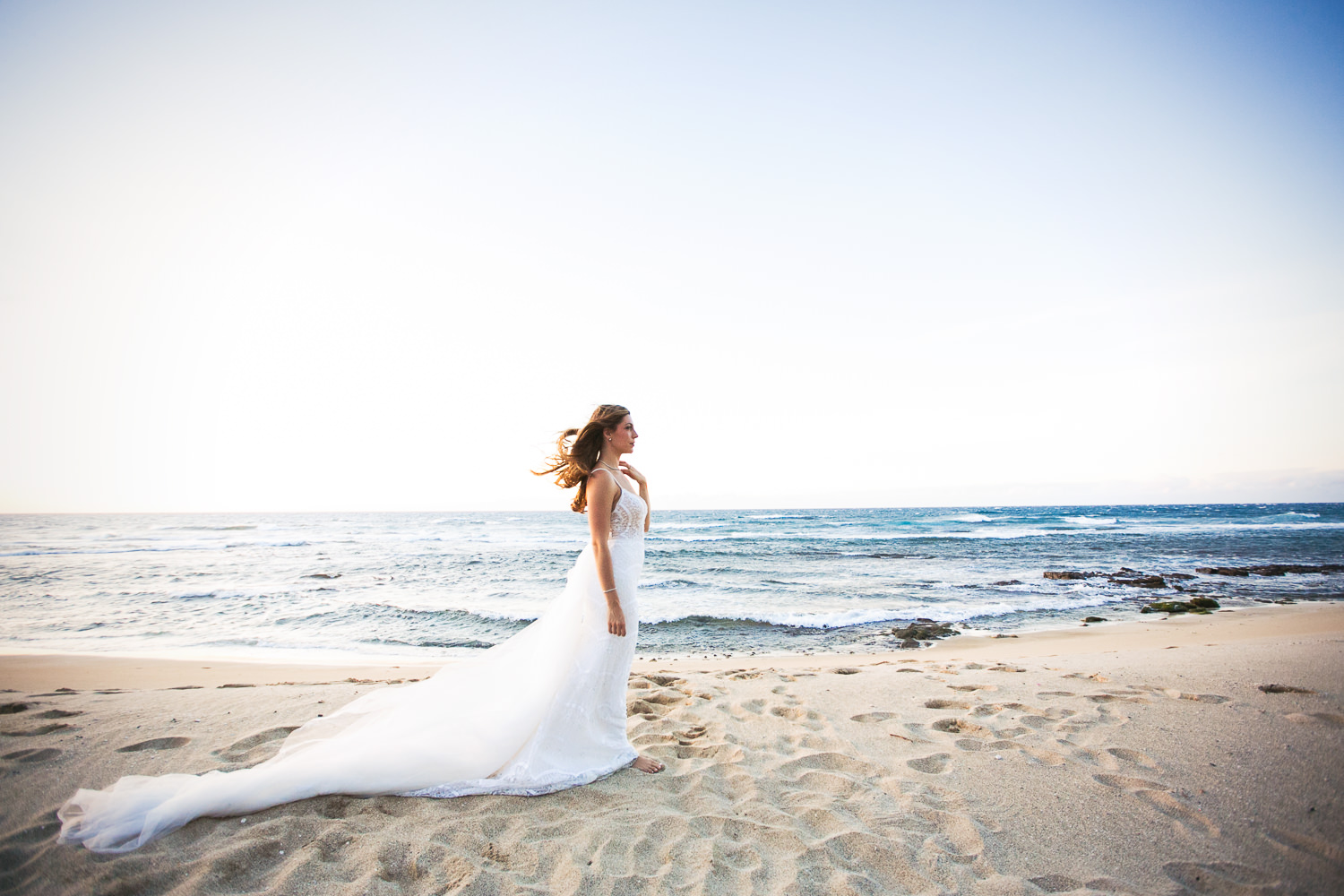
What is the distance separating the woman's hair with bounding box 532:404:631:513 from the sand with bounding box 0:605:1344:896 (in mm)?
1929

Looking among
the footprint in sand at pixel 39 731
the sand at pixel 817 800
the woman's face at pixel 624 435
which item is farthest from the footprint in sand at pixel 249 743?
the woman's face at pixel 624 435

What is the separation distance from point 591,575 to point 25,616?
13882 millimetres

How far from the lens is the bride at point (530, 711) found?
3395 millimetres

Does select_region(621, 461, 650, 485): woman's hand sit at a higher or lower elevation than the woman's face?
lower

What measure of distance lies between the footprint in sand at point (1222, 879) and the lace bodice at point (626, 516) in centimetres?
317

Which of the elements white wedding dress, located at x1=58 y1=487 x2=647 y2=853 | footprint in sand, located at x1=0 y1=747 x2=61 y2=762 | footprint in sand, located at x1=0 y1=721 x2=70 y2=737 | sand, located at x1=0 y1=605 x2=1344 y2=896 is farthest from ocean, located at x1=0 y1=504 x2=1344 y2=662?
white wedding dress, located at x1=58 y1=487 x2=647 y2=853

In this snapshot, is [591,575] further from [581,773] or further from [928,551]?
[928,551]

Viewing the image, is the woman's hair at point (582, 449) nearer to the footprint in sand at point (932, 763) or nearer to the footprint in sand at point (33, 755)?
the footprint in sand at point (932, 763)

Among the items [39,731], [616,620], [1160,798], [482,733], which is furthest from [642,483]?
[39,731]

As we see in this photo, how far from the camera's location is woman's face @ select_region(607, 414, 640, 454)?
398 centimetres

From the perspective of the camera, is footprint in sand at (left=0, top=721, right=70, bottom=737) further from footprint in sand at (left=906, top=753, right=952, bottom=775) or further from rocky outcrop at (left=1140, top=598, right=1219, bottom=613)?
rocky outcrop at (left=1140, top=598, right=1219, bottom=613)

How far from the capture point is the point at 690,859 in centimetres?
282

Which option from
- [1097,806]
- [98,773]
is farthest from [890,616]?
[98,773]

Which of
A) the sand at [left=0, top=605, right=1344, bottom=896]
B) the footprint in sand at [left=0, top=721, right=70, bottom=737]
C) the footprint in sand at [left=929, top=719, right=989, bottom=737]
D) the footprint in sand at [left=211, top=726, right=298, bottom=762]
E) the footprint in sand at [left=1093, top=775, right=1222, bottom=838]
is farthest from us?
A: the footprint in sand at [left=929, top=719, right=989, bottom=737]
